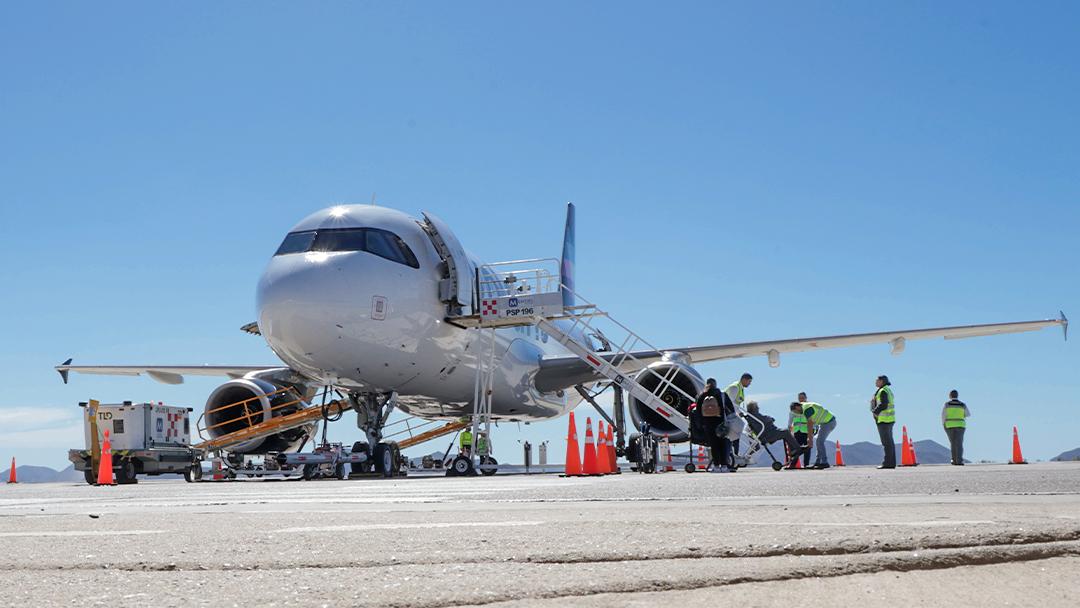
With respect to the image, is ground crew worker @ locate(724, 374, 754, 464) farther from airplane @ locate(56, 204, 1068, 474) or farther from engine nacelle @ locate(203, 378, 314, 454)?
engine nacelle @ locate(203, 378, 314, 454)

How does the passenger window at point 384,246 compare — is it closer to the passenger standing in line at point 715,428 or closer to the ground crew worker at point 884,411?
the passenger standing in line at point 715,428

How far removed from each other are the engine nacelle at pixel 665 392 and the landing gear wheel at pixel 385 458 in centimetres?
426

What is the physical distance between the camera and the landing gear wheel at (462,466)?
1595 centimetres

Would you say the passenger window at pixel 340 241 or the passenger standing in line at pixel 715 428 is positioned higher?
the passenger window at pixel 340 241

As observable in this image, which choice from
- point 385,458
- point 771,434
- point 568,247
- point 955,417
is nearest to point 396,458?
point 385,458

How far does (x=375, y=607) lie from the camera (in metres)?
2.02

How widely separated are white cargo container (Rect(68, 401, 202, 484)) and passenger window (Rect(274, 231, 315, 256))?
14.0 ft

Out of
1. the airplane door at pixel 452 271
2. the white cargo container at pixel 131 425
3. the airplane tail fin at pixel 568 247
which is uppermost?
the airplane tail fin at pixel 568 247

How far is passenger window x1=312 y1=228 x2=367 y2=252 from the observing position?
1529 centimetres

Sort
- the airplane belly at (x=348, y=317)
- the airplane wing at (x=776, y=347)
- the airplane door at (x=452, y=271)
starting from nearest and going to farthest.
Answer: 1. the airplane belly at (x=348, y=317)
2. the airplane door at (x=452, y=271)
3. the airplane wing at (x=776, y=347)

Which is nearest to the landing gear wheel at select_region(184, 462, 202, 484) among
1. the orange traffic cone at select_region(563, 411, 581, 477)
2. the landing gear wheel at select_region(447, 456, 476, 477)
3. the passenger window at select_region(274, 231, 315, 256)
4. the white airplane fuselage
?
the white airplane fuselage

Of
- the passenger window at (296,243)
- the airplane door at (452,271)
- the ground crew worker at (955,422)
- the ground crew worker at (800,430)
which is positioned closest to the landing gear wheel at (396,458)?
the airplane door at (452,271)

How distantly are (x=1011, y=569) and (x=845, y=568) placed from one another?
421 millimetres

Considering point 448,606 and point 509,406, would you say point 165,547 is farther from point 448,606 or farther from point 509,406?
point 509,406
